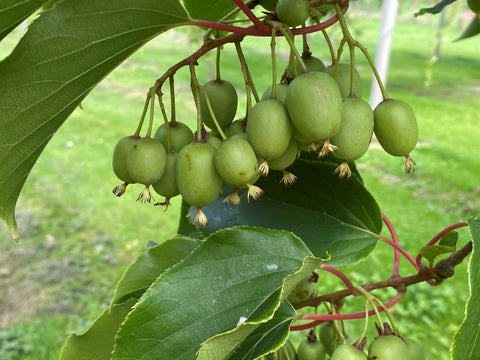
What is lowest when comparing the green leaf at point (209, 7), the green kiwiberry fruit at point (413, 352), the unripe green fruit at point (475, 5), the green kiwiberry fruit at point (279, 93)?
the green kiwiberry fruit at point (413, 352)

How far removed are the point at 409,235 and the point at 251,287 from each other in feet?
16.1

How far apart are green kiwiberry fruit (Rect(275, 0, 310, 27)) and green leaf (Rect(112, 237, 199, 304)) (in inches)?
19.4

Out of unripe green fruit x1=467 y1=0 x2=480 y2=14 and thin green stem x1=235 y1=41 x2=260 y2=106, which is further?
unripe green fruit x1=467 y1=0 x2=480 y2=14

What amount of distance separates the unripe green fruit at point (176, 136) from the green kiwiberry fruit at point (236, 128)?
7cm

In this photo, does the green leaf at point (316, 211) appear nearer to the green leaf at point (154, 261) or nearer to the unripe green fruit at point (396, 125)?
the green leaf at point (154, 261)

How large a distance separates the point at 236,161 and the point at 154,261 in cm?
41

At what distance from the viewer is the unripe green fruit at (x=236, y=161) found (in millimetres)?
827

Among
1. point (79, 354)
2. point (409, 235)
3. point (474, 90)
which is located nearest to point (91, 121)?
point (409, 235)

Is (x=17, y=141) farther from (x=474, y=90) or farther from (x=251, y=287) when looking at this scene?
(x=474, y=90)

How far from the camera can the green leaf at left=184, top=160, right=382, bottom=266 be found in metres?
1.13

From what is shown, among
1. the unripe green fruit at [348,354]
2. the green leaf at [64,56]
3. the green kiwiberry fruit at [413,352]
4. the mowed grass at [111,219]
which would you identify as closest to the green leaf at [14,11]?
the green leaf at [64,56]

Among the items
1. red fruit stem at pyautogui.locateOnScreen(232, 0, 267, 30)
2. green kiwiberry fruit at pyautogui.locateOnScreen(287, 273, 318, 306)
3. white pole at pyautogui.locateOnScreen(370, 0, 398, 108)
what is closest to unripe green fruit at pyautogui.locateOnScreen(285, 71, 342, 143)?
red fruit stem at pyautogui.locateOnScreen(232, 0, 267, 30)

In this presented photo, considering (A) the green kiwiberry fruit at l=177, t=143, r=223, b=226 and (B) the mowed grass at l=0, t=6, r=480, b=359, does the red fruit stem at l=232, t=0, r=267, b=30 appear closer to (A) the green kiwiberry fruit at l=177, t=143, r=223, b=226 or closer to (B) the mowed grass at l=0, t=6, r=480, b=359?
(A) the green kiwiberry fruit at l=177, t=143, r=223, b=226

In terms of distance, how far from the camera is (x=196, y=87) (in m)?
0.91
